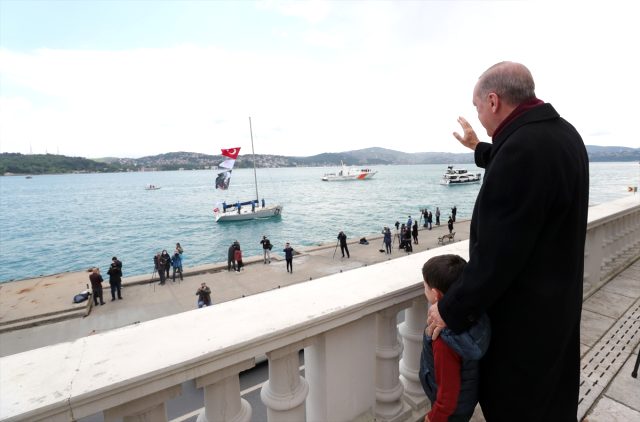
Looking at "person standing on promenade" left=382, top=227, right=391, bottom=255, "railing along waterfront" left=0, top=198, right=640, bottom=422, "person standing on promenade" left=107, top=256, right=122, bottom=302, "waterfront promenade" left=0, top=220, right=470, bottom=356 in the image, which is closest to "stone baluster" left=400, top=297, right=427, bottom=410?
"railing along waterfront" left=0, top=198, right=640, bottom=422

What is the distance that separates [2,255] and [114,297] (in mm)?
40400

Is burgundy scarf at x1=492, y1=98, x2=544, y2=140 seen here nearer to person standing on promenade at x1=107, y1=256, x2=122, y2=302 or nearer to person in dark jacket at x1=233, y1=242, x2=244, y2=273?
person standing on promenade at x1=107, y1=256, x2=122, y2=302

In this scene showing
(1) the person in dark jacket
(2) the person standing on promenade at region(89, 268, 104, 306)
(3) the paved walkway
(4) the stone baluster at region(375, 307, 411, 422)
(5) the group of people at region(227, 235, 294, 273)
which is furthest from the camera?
(1) the person in dark jacket

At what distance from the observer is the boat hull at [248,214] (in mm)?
50438

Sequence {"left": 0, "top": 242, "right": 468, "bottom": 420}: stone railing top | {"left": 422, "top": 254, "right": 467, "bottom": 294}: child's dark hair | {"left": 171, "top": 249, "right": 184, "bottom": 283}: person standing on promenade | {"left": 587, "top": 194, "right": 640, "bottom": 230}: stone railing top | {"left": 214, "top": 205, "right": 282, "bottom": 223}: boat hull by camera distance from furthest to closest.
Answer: {"left": 214, "top": 205, "right": 282, "bottom": 223}: boat hull, {"left": 171, "top": 249, "right": 184, "bottom": 283}: person standing on promenade, {"left": 587, "top": 194, "right": 640, "bottom": 230}: stone railing top, {"left": 422, "top": 254, "right": 467, "bottom": 294}: child's dark hair, {"left": 0, "top": 242, "right": 468, "bottom": 420}: stone railing top

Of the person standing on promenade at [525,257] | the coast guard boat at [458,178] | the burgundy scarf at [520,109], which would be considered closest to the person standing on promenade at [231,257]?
the person standing on promenade at [525,257]

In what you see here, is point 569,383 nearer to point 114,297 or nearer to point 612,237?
point 612,237

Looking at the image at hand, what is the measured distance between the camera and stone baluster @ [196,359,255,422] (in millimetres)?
1413

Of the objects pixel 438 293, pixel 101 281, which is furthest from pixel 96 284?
pixel 438 293

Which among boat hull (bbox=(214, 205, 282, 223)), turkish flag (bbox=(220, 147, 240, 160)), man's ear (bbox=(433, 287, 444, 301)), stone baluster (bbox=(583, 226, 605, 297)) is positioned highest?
turkish flag (bbox=(220, 147, 240, 160))

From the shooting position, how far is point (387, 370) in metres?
2.10

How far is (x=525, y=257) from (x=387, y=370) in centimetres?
124

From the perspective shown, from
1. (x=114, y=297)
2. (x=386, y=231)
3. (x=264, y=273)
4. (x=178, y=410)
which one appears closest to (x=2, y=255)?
(x=114, y=297)

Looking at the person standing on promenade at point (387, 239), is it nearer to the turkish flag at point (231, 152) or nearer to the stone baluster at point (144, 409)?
the stone baluster at point (144, 409)
